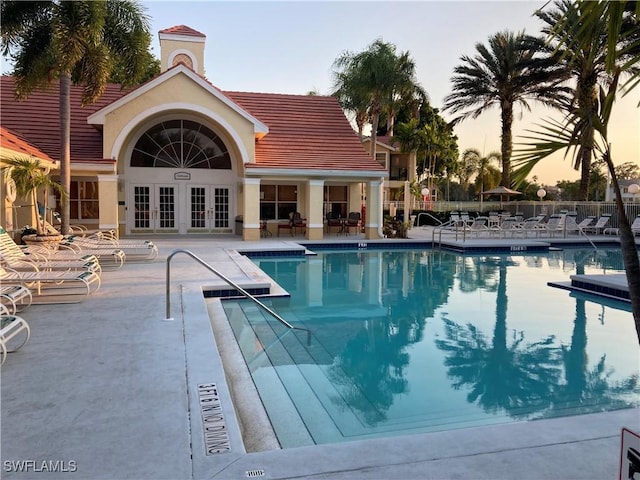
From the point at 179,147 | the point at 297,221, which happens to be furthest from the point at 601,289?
the point at 179,147

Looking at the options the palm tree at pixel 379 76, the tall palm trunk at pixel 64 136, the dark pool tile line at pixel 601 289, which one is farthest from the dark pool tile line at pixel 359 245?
the palm tree at pixel 379 76

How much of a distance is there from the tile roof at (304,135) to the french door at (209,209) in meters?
2.66

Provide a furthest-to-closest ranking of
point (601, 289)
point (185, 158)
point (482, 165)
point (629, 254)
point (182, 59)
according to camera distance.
Answer: point (482, 165) < point (182, 59) < point (185, 158) < point (601, 289) < point (629, 254)

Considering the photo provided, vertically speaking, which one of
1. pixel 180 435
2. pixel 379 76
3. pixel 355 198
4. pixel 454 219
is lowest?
pixel 180 435

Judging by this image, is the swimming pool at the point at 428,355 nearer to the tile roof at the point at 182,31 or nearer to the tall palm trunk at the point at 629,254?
the tall palm trunk at the point at 629,254

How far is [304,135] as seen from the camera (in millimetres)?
23750

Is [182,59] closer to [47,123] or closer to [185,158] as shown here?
[185,158]

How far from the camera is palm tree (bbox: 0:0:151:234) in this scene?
13.8 m

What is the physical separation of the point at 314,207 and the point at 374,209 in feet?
8.97

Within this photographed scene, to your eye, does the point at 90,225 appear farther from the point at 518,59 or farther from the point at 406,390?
the point at 518,59

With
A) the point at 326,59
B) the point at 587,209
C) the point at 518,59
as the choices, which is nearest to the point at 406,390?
the point at 587,209

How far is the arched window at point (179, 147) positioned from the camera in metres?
21.2

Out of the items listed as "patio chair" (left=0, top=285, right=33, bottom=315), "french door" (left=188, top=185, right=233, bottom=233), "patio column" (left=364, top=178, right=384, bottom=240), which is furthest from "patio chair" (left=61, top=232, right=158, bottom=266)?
"patio column" (left=364, top=178, right=384, bottom=240)

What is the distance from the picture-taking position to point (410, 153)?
4325 centimetres
